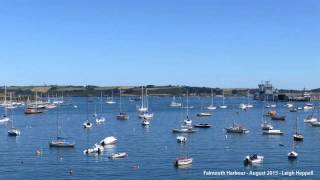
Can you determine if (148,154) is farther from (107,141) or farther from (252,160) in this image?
(252,160)

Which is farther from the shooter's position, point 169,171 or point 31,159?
point 31,159

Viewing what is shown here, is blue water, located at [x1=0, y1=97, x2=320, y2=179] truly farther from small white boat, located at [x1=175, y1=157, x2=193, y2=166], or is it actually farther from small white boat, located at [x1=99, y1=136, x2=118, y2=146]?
small white boat, located at [x1=99, y1=136, x2=118, y2=146]

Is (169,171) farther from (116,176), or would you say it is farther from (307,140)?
(307,140)

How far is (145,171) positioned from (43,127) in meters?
85.7

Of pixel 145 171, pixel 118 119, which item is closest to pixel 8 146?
pixel 145 171

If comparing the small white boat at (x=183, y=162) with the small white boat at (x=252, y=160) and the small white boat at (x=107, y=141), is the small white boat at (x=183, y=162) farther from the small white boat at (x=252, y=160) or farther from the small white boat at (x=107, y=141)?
the small white boat at (x=107, y=141)

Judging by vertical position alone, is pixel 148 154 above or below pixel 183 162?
below

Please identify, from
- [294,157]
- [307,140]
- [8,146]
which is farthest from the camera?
[307,140]

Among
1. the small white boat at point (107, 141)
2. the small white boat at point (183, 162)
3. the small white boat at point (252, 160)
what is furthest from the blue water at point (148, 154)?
the small white boat at point (107, 141)

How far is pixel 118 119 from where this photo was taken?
196m

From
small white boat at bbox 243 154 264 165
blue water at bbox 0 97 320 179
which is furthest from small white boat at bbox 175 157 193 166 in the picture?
small white boat at bbox 243 154 264 165

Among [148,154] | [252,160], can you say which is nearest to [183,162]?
[252,160]

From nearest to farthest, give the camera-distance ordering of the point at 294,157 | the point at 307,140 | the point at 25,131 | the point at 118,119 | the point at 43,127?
the point at 294,157 < the point at 307,140 < the point at 25,131 < the point at 43,127 < the point at 118,119

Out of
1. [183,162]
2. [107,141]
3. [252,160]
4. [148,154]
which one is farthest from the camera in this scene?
[107,141]
